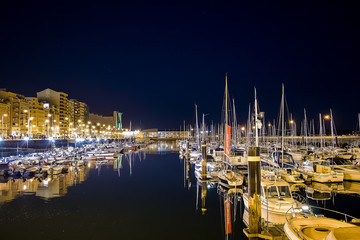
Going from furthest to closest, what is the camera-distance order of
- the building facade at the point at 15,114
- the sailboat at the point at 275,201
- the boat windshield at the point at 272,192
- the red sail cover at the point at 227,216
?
1. the building facade at the point at 15,114
2. the boat windshield at the point at 272,192
3. the red sail cover at the point at 227,216
4. the sailboat at the point at 275,201

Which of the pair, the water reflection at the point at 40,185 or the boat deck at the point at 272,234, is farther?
the water reflection at the point at 40,185

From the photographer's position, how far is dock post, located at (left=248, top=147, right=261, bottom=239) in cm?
1366

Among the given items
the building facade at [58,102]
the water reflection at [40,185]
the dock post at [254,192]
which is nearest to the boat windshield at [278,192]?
the dock post at [254,192]

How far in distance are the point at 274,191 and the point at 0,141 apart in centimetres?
7934

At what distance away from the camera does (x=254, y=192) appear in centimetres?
1383

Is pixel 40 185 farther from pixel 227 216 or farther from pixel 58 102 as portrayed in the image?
pixel 58 102

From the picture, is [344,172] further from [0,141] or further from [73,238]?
[0,141]

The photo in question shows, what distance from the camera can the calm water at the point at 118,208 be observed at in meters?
16.5

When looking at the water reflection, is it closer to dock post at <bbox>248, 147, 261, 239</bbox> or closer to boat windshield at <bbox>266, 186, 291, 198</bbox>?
dock post at <bbox>248, 147, 261, 239</bbox>

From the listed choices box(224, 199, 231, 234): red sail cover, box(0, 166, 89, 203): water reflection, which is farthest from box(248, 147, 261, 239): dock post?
box(0, 166, 89, 203): water reflection

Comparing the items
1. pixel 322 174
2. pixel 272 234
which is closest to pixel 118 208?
pixel 272 234

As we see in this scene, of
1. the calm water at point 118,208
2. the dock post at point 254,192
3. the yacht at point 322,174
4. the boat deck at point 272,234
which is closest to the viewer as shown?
the boat deck at point 272,234

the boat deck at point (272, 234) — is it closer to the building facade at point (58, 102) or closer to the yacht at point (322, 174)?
the yacht at point (322, 174)

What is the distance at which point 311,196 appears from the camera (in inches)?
979
